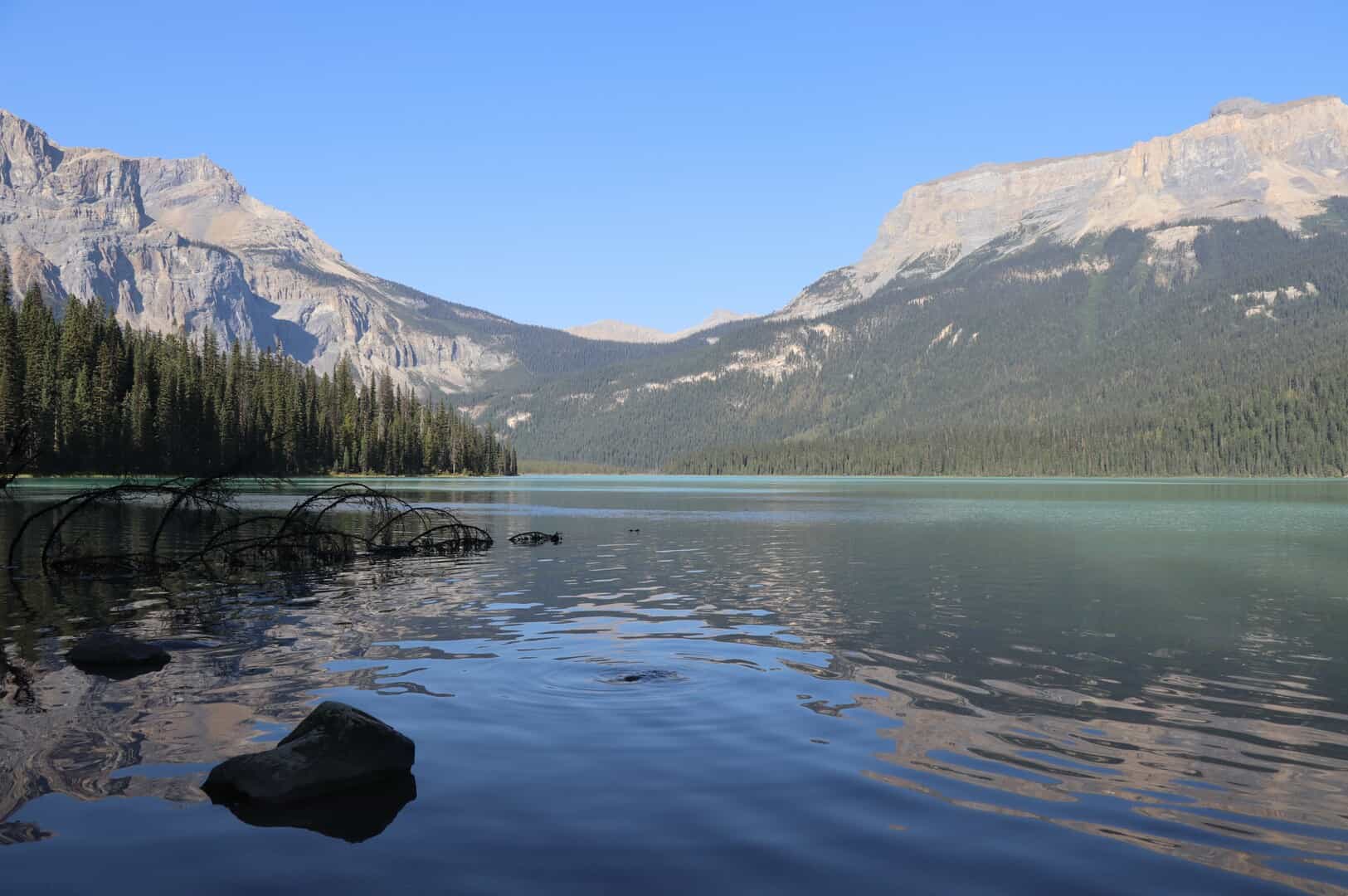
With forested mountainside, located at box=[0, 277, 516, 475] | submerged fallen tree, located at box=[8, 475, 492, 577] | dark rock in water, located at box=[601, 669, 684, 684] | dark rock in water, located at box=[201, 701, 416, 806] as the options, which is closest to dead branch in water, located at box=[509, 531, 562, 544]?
submerged fallen tree, located at box=[8, 475, 492, 577]

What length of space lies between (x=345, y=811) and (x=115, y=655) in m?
11.0

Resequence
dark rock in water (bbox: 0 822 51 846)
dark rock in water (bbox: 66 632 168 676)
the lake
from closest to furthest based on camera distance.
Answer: the lake, dark rock in water (bbox: 0 822 51 846), dark rock in water (bbox: 66 632 168 676)

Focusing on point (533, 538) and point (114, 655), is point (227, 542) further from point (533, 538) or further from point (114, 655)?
point (533, 538)

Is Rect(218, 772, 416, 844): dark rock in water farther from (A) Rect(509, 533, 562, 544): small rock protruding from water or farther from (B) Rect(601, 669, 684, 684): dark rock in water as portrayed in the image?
(A) Rect(509, 533, 562, 544): small rock protruding from water

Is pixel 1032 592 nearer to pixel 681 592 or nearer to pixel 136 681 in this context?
pixel 681 592

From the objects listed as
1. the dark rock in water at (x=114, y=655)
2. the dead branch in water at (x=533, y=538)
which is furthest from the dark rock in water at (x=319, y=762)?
the dead branch in water at (x=533, y=538)

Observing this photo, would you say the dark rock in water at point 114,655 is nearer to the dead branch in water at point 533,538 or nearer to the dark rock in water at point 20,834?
the dark rock in water at point 20,834

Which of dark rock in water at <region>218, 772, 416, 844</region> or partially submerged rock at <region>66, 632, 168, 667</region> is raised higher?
partially submerged rock at <region>66, 632, 168, 667</region>

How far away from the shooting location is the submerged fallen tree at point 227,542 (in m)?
31.3

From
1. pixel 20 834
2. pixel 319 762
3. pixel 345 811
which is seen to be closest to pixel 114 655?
pixel 20 834

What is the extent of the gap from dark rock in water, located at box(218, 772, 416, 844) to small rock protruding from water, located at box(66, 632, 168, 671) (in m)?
9.95

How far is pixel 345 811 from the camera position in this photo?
12.4 m

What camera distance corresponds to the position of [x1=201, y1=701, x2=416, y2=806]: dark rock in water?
41.2 ft

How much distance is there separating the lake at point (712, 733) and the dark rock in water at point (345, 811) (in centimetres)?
13
